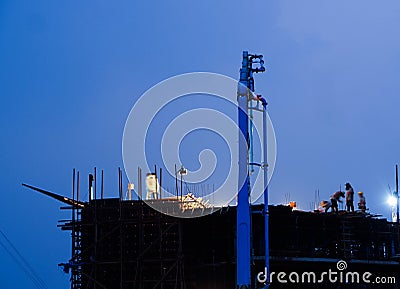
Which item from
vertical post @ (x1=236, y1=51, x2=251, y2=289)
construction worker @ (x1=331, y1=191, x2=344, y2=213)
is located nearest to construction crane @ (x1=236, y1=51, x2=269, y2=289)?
vertical post @ (x1=236, y1=51, x2=251, y2=289)

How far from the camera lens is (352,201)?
36969mm

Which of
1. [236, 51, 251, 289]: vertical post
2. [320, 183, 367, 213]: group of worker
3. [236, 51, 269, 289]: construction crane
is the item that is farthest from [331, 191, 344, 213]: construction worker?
[236, 51, 251, 289]: vertical post

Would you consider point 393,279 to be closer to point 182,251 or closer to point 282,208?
point 282,208

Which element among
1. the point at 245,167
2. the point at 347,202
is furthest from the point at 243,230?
the point at 347,202

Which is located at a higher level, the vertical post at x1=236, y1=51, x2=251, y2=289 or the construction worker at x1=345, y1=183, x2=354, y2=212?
the construction worker at x1=345, y1=183, x2=354, y2=212

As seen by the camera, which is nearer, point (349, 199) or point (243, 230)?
point (243, 230)

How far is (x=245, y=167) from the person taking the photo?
27438 millimetres

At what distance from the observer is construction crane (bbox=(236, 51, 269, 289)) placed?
88.5 feet

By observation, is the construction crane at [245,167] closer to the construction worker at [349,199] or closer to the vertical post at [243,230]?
the vertical post at [243,230]

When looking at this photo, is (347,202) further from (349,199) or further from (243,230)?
(243,230)

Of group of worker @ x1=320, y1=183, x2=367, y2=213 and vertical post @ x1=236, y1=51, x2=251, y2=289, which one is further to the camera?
group of worker @ x1=320, y1=183, x2=367, y2=213

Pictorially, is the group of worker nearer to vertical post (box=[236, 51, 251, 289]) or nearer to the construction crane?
the construction crane

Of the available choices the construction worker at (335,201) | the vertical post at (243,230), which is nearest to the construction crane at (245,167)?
the vertical post at (243,230)

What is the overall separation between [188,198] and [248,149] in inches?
266
